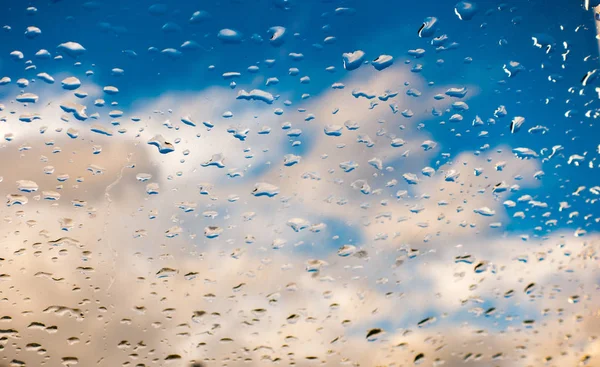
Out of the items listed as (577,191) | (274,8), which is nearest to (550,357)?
(577,191)

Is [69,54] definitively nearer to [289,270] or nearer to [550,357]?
[289,270]

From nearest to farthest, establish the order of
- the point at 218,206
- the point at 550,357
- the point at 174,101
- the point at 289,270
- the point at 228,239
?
the point at 174,101, the point at 218,206, the point at 228,239, the point at 289,270, the point at 550,357

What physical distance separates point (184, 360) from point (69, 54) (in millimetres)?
2778

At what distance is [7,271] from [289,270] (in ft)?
7.36

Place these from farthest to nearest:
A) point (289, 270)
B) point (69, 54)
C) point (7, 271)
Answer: point (289, 270) < point (7, 271) < point (69, 54)

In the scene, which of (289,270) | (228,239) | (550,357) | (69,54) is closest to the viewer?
(69,54)

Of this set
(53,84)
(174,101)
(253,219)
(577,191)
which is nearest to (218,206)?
(253,219)

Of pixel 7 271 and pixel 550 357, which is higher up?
pixel 7 271

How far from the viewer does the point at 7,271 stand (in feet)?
8.27

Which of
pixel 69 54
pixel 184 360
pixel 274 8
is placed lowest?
pixel 184 360

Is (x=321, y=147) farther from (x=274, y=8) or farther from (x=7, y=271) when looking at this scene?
(x=7, y=271)

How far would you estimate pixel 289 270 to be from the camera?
3133mm

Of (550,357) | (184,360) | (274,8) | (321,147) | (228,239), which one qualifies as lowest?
(550,357)

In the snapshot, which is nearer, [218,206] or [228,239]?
[218,206]
